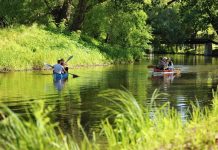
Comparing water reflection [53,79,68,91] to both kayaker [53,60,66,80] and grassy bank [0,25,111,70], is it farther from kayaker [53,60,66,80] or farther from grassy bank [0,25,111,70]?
grassy bank [0,25,111,70]

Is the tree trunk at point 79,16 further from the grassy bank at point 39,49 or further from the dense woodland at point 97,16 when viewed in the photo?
the grassy bank at point 39,49

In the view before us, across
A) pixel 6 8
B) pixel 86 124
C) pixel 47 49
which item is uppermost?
pixel 6 8

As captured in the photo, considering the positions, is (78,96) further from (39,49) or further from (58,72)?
(39,49)

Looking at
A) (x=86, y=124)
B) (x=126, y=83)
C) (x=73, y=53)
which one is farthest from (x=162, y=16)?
(x=86, y=124)

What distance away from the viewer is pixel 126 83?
29609 mm

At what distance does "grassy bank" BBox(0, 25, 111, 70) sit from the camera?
41.4 metres

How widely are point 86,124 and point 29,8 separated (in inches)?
1710

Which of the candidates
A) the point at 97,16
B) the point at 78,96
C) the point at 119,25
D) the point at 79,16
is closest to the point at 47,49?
the point at 79,16

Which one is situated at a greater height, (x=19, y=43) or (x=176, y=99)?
(x=19, y=43)

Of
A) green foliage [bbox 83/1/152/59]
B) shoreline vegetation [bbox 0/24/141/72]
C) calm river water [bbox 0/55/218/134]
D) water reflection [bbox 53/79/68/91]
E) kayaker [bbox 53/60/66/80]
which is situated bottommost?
calm river water [bbox 0/55/218/134]

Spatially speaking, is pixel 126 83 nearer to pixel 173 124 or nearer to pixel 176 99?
pixel 176 99

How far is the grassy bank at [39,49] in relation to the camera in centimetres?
4136

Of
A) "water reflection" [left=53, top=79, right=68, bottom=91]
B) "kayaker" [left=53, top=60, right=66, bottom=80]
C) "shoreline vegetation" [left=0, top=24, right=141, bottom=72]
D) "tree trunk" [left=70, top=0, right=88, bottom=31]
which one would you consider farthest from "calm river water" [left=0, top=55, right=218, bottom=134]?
"tree trunk" [left=70, top=0, right=88, bottom=31]

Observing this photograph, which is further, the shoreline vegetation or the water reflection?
the shoreline vegetation
